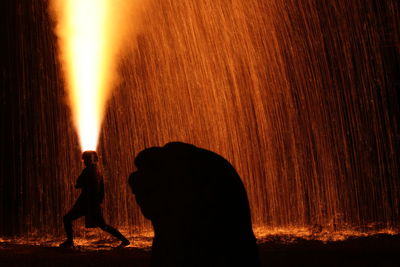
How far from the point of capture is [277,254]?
24.4 ft

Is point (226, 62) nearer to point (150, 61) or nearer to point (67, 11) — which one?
point (150, 61)

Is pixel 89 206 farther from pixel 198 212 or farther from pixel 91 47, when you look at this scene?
pixel 91 47

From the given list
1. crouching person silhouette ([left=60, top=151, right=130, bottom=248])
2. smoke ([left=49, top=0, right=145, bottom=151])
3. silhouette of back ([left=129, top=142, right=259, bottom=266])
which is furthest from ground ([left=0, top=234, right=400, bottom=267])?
smoke ([left=49, top=0, right=145, bottom=151])

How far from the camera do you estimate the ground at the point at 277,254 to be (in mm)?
6887

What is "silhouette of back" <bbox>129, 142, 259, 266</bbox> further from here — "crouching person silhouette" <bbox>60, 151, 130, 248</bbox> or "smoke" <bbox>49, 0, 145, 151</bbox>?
"smoke" <bbox>49, 0, 145, 151</bbox>

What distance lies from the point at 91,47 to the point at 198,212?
452 inches

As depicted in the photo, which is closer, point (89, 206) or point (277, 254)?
point (277, 254)

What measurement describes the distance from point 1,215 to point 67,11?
6150 mm

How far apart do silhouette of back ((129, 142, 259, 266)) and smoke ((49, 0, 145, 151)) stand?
952 cm

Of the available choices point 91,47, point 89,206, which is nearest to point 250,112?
point 91,47

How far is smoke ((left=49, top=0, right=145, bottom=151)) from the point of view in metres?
12.6

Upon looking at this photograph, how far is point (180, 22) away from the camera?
1644 cm

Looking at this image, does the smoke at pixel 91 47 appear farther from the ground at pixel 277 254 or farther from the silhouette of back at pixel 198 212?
the silhouette of back at pixel 198 212

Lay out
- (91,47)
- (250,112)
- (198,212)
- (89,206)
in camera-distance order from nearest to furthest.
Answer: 1. (198,212)
2. (89,206)
3. (91,47)
4. (250,112)
